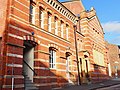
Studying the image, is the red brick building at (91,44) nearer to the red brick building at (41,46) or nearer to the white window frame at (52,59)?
the red brick building at (41,46)

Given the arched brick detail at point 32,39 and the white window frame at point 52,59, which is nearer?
the arched brick detail at point 32,39

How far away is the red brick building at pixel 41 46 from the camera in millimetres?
12898

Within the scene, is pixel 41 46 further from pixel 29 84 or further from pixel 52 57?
pixel 29 84

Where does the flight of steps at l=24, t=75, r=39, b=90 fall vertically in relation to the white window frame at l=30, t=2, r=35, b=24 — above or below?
below

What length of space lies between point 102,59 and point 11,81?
962 inches

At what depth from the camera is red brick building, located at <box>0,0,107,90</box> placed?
42.3ft

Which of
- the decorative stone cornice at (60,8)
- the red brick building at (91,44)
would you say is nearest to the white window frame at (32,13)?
the decorative stone cornice at (60,8)

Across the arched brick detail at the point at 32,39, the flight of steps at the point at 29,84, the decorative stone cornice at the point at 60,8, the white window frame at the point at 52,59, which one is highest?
the decorative stone cornice at the point at 60,8

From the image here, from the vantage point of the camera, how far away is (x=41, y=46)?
16391 millimetres

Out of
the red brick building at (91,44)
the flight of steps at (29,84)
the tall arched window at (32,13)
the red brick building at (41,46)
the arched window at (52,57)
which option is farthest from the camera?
the red brick building at (91,44)

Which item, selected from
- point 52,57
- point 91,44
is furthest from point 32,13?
point 91,44

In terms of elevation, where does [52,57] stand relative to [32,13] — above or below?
below

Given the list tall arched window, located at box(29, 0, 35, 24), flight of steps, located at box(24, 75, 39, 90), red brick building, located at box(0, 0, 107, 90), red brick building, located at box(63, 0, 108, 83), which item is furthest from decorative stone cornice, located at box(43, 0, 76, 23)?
flight of steps, located at box(24, 75, 39, 90)

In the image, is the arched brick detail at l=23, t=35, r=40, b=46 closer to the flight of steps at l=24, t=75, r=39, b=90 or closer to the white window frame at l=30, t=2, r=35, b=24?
the white window frame at l=30, t=2, r=35, b=24
